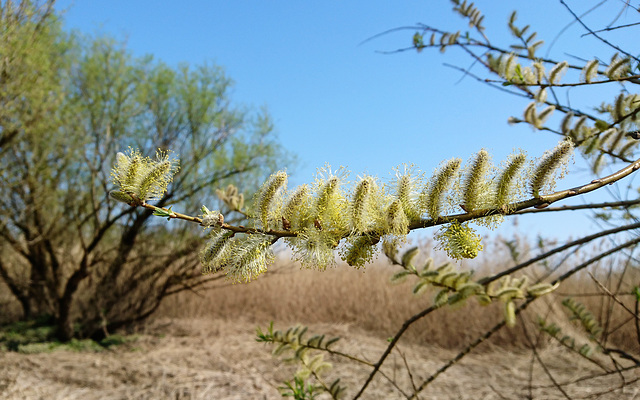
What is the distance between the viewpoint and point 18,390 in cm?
268

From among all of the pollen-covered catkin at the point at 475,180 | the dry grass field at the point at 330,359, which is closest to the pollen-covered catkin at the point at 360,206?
the pollen-covered catkin at the point at 475,180

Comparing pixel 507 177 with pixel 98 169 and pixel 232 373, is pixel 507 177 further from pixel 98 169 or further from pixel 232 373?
pixel 98 169

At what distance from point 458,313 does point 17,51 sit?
424 centimetres

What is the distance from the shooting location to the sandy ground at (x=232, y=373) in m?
2.76

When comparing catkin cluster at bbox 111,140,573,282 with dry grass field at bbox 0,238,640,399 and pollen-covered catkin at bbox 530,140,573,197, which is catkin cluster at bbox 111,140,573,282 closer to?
pollen-covered catkin at bbox 530,140,573,197

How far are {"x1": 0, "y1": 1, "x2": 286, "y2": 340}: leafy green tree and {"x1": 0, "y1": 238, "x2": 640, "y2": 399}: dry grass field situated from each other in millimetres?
504

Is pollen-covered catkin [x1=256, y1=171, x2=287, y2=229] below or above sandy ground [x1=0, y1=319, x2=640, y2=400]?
above

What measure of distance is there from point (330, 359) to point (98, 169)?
2.48m

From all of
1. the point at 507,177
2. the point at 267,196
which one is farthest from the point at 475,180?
the point at 267,196

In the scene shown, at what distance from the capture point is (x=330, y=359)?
3666mm

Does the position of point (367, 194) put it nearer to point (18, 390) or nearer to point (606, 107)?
point (606, 107)

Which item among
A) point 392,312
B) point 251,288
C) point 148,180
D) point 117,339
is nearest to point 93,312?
point 117,339

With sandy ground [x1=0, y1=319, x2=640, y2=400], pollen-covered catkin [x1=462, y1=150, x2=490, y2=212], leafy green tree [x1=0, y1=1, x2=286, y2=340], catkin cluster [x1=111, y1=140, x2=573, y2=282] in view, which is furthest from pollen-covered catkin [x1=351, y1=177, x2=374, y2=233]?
leafy green tree [x1=0, y1=1, x2=286, y2=340]

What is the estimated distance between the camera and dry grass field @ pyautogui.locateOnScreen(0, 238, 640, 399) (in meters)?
2.83
